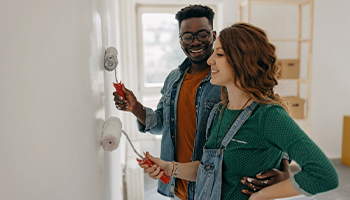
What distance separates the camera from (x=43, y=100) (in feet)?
1.28

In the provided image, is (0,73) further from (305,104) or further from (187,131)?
(305,104)

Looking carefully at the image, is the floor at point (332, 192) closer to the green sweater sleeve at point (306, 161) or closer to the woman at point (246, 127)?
the woman at point (246, 127)

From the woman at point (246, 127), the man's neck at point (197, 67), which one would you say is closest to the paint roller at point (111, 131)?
the woman at point (246, 127)

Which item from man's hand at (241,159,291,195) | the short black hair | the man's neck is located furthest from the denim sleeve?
man's hand at (241,159,291,195)

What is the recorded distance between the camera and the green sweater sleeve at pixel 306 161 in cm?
75

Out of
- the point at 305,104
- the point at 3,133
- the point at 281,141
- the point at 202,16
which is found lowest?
the point at 305,104

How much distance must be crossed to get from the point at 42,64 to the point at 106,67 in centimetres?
53

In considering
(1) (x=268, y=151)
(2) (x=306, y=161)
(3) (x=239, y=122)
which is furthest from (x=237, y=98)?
(2) (x=306, y=161)

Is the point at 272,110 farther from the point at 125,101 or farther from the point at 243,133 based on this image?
the point at 125,101

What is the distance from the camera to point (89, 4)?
621mm

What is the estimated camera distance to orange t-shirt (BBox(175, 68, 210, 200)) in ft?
4.38

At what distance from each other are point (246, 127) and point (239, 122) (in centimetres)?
3

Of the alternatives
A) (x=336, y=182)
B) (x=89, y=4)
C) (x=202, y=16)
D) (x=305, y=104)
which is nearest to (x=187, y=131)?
(x=202, y=16)

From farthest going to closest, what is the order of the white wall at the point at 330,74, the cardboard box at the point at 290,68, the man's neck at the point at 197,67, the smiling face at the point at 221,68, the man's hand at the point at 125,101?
the white wall at the point at 330,74 → the cardboard box at the point at 290,68 → the man's neck at the point at 197,67 → the man's hand at the point at 125,101 → the smiling face at the point at 221,68
